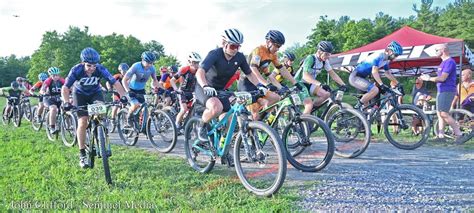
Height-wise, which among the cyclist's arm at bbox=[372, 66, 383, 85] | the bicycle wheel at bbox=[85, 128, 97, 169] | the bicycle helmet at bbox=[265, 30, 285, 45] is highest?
the bicycle helmet at bbox=[265, 30, 285, 45]

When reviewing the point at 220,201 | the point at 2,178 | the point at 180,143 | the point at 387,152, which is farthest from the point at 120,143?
the point at 387,152

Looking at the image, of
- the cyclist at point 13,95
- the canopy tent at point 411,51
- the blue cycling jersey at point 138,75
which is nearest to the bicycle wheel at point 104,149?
the blue cycling jersey at point 138,75

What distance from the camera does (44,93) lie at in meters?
9.52

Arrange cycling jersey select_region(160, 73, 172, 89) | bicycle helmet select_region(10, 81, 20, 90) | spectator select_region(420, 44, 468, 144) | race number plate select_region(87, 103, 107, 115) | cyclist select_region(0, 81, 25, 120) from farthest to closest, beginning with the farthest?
1. bicycle helmet select_region(10, 81, 20, 90)
2. cyclist select_region(0, 81, 25, 120)
3. cycling jersey select_region(160, 73, 172, 89)
4. spectator select_region(420, 44, 468, 144)
5. race number plate select_region(87, 103, 107, 115)

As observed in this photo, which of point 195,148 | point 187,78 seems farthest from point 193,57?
point 195,148

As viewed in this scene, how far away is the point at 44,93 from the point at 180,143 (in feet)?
13.3

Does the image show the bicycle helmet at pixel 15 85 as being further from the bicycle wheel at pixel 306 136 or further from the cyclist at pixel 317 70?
the bicycle wheel at pixel 306 136

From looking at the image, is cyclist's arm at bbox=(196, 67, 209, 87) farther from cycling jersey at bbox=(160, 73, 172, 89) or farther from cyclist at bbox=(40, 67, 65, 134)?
cycling jersey at bbox=(160, 73, 172, 89)

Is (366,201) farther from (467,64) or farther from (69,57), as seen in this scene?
(69,57)

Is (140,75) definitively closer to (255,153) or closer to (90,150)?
(90,150)

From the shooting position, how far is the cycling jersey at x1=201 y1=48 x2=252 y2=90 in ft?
16.4

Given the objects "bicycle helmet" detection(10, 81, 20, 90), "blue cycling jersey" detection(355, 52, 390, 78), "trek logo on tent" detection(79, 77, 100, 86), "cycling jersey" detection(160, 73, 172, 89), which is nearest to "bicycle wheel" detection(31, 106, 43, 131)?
"bicycle helmet" detection(10, 81, 20, 90)

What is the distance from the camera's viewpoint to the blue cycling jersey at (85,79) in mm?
5871

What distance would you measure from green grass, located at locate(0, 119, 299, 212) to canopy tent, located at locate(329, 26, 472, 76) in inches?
372
